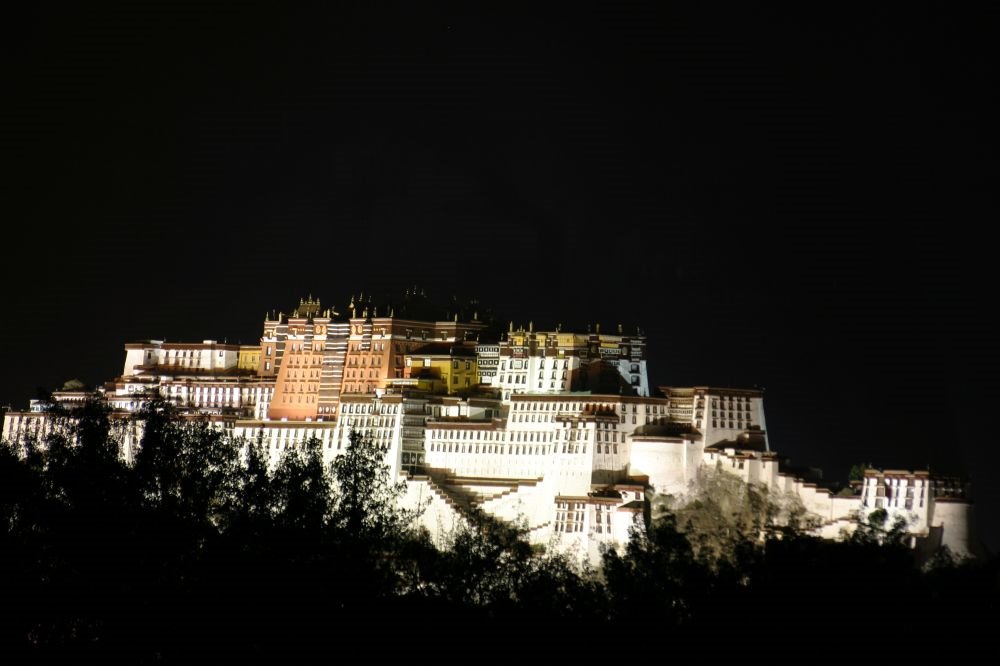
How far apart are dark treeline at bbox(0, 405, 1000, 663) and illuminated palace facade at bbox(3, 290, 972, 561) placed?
40.0 feet

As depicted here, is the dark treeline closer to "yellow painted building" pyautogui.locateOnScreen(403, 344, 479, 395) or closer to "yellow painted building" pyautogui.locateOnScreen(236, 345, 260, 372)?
"yellow painted building" pyautogui.locateOnScreen(403, 344, 479, 395)

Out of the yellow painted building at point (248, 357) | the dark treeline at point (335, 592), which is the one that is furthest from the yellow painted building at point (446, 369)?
the dark treeline at point (335, 592)

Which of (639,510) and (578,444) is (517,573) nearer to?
(639,510)

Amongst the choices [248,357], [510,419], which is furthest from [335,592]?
[248,357]

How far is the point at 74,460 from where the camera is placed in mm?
32969

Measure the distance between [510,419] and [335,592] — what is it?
84.5 ft

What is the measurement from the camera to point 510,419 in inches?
2197

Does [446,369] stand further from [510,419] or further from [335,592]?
[335,592]

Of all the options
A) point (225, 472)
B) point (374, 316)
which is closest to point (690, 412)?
point (374, 316)

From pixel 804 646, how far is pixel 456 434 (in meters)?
28.8

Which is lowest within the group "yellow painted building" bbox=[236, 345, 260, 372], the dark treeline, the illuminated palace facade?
the dark treeline

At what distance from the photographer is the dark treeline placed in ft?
94.1

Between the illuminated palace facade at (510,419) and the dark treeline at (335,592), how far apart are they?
40.0ft

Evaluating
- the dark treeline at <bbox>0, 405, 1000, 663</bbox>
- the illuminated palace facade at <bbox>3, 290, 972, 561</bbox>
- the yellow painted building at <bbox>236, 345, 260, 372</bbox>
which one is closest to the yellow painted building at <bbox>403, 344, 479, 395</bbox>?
the illuminated palace facade at <bbox>3, 290, 972, 561</bbox>
